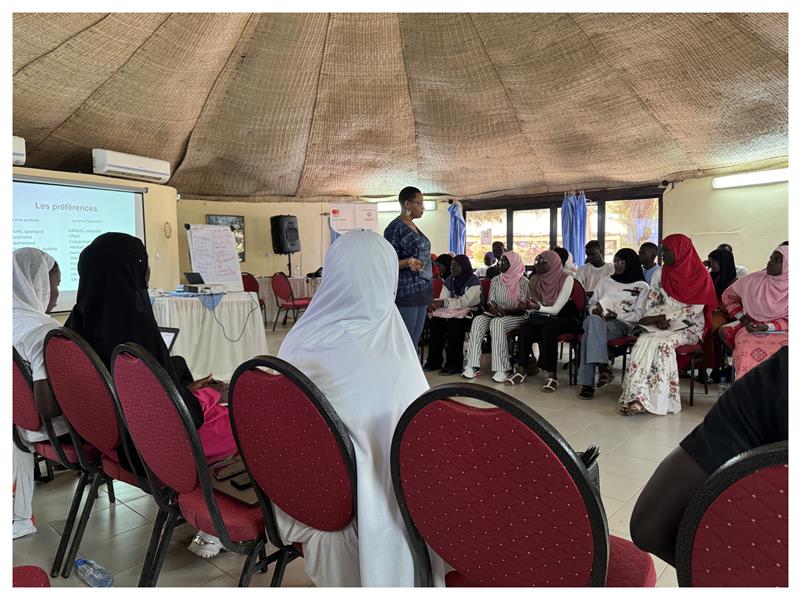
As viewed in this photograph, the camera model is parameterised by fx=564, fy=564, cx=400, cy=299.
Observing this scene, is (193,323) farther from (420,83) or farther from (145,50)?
(420,83)

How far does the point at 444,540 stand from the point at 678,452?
480 mm

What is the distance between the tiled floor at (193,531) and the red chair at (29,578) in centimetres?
98

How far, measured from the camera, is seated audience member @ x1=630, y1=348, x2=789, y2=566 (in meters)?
0.84

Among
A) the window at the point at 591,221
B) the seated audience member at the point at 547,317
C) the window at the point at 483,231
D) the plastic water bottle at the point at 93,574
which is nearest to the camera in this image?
the plastic water bottle at the point at 93,574

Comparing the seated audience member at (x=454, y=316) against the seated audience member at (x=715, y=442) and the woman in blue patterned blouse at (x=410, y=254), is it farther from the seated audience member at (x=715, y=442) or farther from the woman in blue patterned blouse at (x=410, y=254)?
the seated audience member at (x=715, y=442)

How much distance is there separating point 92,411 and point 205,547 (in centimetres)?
67

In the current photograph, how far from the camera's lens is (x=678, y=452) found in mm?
985

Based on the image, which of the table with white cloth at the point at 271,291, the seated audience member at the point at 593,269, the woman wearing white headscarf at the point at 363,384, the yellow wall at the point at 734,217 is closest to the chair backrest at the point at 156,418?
the woman wearing white headscarf at the point at 363,384

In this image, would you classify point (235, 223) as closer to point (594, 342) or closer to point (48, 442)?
point (594, 342)

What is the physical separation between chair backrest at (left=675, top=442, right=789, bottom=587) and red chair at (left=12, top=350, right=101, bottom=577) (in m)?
2.02

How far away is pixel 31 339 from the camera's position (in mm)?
2051

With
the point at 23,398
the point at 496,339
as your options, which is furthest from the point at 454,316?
the point at 23,398

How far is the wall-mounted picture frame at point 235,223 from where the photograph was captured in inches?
385

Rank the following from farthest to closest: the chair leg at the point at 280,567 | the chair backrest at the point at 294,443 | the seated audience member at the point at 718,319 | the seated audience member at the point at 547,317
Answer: the seated audience member at the point at 547,317 < the seated audience member at the point at 718,319 < the chair leg at the point at 280,567 < the chair backrest at the point at 294,443
